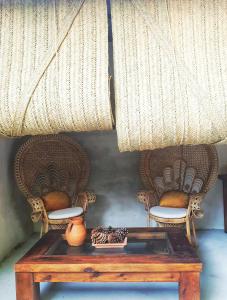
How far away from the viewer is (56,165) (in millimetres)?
4109

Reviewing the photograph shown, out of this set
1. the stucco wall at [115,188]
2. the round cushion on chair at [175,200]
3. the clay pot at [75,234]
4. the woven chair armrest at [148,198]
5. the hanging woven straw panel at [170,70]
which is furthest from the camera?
the stucco wall at [115,188]

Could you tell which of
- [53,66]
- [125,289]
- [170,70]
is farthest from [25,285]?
[170,70]

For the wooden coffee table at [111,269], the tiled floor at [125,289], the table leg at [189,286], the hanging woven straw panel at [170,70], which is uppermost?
the hanging woven straw panel at [170,70]

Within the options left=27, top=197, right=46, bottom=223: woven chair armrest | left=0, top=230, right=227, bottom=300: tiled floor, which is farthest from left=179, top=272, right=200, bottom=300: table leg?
left=27, top=197, right=46, bottom=223: woven chair armrest

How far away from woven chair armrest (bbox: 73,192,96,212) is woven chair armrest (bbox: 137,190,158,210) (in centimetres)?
50

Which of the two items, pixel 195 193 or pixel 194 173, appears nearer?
pixel 195 193

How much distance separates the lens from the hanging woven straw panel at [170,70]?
4.25 feet

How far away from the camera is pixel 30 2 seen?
1383 millimetres

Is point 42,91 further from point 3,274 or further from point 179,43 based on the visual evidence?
point 3,274

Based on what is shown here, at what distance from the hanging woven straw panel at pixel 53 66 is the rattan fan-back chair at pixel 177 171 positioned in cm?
247

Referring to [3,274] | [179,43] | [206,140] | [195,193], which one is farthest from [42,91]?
[195,193]

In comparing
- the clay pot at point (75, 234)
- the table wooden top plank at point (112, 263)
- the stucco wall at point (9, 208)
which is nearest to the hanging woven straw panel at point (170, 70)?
the table wooden top plank at point (112, 263)

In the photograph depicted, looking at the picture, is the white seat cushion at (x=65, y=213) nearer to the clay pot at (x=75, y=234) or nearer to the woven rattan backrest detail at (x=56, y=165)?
the woven rattan backrest detail at (x=56, y=165)

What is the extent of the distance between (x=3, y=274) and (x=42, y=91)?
2150mm
